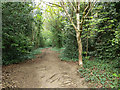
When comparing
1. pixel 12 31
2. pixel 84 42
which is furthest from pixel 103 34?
pixel 12 31

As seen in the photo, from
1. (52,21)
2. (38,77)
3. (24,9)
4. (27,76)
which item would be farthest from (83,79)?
(52,21)

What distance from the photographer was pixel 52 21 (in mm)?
12125

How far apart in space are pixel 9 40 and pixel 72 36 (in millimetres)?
4984

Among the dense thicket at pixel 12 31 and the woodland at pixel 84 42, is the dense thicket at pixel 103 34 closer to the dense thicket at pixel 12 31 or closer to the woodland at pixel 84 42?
the woodland at pixel 84 42

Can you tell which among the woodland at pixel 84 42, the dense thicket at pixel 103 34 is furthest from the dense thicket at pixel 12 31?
the dense thicket at pixel 103 34

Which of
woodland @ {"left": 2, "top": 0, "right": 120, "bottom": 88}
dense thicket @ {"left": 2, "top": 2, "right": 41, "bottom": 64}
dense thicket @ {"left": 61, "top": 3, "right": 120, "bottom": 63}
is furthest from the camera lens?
dense thicket @ {"left": 61, "top": 3, "right": 120, "bottom": 63}

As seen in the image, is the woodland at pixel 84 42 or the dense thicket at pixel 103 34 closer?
the woodland at pixel 84 42

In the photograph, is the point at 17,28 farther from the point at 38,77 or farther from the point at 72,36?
the point at 72,36

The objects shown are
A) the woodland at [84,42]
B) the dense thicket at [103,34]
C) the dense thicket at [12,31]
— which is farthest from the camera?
the dense thicket at [103,34]

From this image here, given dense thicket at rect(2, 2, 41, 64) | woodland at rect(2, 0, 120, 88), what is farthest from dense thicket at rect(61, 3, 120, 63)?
dense thicket at rect(2, 2, 41, 64)

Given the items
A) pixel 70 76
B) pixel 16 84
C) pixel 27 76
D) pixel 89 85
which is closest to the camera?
pixel 16 84

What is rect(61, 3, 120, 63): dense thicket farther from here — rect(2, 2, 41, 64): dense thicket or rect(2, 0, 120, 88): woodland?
rect(2, 2, 41, 64): dense thicket

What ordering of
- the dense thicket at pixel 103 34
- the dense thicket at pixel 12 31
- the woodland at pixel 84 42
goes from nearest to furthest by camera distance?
the woodland at pixel 84 42
the dense thicket at pixel 12 31
the dense thicket at pixel 103 34

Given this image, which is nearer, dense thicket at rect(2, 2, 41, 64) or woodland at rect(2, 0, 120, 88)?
woodland at rect(2, 0, 120, 88)
